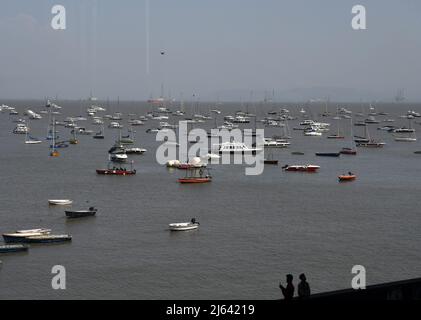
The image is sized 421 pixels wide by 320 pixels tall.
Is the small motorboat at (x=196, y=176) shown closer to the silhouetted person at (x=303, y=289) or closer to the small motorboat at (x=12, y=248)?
the small motorboat at (x=12, y=248)

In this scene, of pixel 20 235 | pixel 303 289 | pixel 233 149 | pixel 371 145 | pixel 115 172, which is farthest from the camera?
pixel 371 145

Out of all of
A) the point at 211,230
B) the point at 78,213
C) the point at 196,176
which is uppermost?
the point at 196,176

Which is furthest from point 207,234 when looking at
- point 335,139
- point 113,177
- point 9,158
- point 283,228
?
point 335,139

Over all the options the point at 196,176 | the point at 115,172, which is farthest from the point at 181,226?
the point at 115,172

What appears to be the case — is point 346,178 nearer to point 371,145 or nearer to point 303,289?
point 371,145

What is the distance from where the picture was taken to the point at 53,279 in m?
21.4

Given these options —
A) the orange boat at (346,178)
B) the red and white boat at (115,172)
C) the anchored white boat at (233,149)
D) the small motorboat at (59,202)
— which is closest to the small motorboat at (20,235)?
the small motorboat at (59,202)

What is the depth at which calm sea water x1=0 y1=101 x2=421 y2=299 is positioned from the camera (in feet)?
70.2

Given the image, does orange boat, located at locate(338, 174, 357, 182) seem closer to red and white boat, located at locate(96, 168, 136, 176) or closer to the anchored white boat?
red and white boat, located at locate(96, 168, 136, 176)

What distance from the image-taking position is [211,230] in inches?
1134
